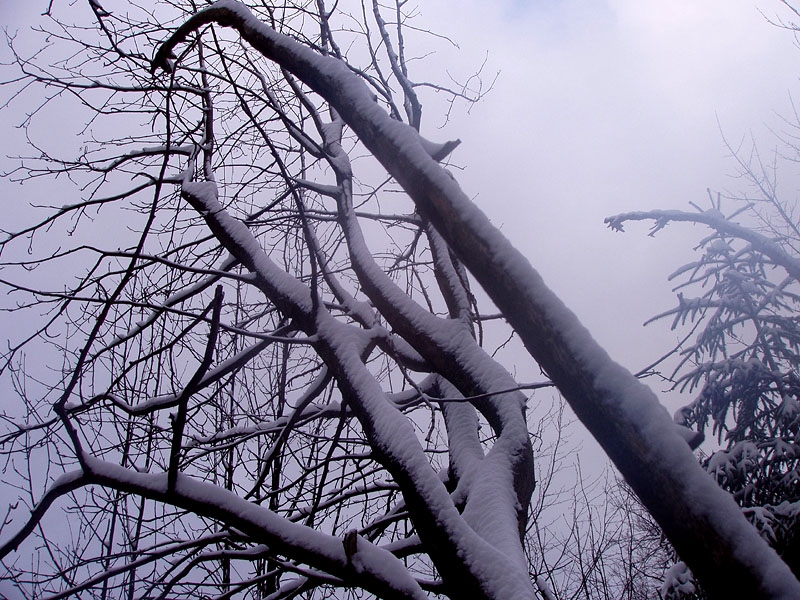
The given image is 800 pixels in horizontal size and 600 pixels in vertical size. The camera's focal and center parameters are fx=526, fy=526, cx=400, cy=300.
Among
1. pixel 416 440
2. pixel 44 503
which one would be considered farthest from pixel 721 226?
pixel 44 503

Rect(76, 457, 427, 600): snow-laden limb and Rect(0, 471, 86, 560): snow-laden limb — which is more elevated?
Rect(0, 471, 86, 560): snow-laden limb

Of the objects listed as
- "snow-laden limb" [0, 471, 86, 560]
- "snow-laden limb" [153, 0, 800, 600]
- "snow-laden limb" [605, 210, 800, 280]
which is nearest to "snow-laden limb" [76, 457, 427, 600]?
"snow-laden limb" [0, 471, 86, 560]

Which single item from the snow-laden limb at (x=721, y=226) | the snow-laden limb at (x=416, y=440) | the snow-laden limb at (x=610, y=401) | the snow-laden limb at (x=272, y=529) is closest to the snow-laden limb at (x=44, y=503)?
the snow-laden limb at (x=272, y=529)

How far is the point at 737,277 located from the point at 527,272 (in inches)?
235

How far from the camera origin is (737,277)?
20.3ft

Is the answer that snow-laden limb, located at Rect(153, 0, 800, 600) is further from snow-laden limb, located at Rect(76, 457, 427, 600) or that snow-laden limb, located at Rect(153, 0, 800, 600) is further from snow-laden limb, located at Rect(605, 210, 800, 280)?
snow-laden limb, located at Rect(605, 210, 800, 280)

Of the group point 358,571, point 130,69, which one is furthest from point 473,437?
point 130,69

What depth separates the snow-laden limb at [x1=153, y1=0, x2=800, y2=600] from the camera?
101cm

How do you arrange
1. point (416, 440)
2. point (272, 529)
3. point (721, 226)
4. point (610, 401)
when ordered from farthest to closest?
point (721, 226) → point (416, 440) → point (272, 529) → point (610, 401)

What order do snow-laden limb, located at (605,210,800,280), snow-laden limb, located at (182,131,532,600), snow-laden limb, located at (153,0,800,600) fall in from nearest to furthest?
snow-laden limb, located at (153,0,800,600) → snow-laden limb, located at (182,131,532,600) → snow-laden limb, located at (605,210,800,280)

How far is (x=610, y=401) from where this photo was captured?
1.21 meters

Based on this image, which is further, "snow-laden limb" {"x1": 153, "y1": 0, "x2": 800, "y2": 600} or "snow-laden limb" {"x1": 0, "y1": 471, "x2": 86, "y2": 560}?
"snow-laden limb" {"x1": 0, "y1": 471, "x2": 86, "y2": 560}

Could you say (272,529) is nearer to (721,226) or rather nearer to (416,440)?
(416,440)

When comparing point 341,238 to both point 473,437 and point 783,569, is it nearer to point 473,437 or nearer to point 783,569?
point 473,437
